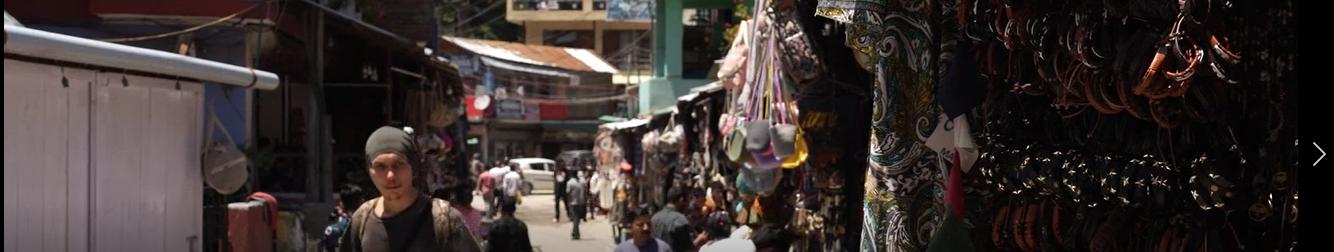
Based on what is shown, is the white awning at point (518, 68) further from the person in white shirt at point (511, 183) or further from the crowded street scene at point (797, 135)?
the crowded street scene at point (797, 135)

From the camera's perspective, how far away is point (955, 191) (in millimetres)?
4840

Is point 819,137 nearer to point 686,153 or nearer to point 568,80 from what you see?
point 686,153

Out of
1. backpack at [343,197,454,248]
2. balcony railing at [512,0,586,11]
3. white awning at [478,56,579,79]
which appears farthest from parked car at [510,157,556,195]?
backpack at [343,197,454,248]

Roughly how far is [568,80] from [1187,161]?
122 ft

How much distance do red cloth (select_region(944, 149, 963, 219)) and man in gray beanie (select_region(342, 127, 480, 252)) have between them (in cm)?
181

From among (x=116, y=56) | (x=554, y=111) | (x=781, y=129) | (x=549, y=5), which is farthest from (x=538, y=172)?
(x=116, y=56)

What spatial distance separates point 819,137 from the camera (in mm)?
7887

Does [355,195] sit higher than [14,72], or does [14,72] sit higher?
[14,72]

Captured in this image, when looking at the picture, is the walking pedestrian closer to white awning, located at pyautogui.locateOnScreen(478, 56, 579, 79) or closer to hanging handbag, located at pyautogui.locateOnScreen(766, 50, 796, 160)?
white awning, located at pyautogui.locateOnScreen(478, 56, 579, 79)

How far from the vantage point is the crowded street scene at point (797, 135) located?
3295 mm

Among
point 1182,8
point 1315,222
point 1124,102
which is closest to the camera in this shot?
point 1315,222

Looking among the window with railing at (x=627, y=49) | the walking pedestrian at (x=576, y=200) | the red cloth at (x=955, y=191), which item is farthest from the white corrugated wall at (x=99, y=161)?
the window with railing at (x=627, y=49)

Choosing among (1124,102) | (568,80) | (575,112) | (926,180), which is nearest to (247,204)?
(926,180)

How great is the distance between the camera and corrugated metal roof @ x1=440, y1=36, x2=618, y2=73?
35.3 m
